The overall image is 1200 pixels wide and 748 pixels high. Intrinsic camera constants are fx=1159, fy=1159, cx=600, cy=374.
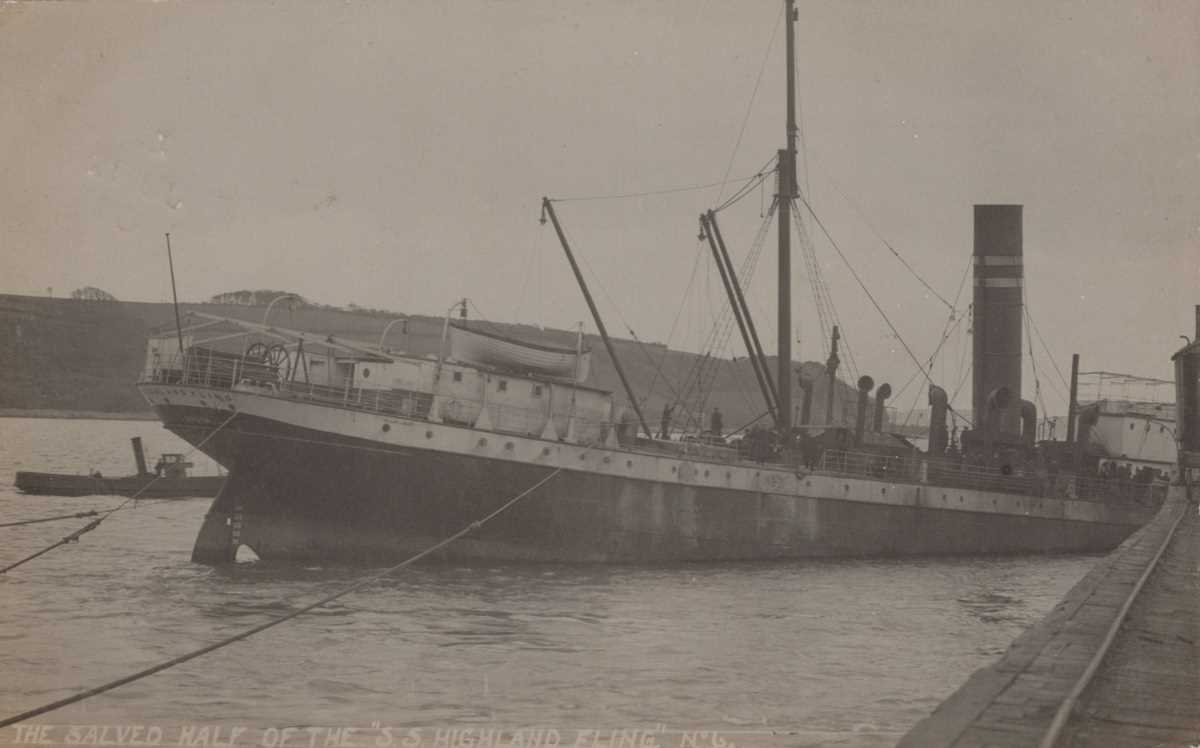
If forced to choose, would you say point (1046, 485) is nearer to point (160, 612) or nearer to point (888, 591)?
point (888, 591)

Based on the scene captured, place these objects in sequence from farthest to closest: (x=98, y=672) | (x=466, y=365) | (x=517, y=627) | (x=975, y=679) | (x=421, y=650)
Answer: (x=466, y=365) < (x=517, y=627) < (x=421, y=650) < (x=98, y=672) < (x=975, y=679)

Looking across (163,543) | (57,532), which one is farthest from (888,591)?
(57,532)

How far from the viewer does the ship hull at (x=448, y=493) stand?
2419cm

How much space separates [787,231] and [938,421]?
8.58 metres

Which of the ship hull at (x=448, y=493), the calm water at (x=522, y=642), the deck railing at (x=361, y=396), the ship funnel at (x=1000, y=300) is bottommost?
the calm water at (x=522, y=642)

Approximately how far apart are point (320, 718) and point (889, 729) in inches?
254

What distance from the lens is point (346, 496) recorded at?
2439 cm

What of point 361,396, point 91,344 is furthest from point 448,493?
point 91,344

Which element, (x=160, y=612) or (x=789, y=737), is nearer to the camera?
(x=789, y=737)

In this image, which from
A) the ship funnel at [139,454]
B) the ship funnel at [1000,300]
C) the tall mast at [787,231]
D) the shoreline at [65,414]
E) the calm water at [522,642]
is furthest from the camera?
the shoreline at [65,414]

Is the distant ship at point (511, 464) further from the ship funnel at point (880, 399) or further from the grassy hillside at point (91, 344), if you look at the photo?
the grassy hillside at point (91, 344)

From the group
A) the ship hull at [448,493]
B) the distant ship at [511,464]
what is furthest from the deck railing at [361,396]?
the ship hull at [448,493]

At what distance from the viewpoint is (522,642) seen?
58.3ft

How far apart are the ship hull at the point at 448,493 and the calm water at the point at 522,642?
2.36 ft
